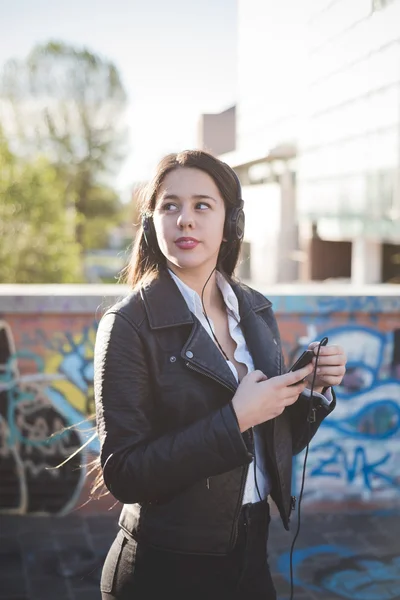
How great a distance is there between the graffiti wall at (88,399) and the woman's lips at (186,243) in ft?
10.1

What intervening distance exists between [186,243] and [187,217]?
0.08 metres

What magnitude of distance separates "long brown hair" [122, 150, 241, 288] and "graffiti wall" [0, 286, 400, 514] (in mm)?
2892

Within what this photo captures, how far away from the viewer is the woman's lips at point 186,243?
6.75 ft

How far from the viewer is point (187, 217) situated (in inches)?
80.1

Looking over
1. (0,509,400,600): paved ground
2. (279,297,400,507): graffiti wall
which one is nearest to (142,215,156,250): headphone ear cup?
(0,509,400,600): paved ground

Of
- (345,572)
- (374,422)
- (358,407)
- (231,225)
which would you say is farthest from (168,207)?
(374,422)

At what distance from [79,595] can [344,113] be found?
20008 millimetres

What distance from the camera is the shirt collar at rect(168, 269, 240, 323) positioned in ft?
7.00

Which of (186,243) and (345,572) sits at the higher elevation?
(186,243)

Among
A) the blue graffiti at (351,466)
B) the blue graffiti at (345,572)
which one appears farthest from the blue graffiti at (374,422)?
the blue graffiti at (345,572)

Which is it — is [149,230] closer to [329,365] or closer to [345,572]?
[329,365]

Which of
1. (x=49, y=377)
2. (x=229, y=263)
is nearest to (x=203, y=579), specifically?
(x=229, y=263)

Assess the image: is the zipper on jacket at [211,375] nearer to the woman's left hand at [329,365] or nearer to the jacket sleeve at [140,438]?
the jacket sleeve at [140,438]

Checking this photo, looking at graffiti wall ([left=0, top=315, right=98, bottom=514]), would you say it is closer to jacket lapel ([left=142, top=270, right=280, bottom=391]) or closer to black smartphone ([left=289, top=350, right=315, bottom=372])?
jacket lapel ([left=142, top=270, right=280, bottom=391])
